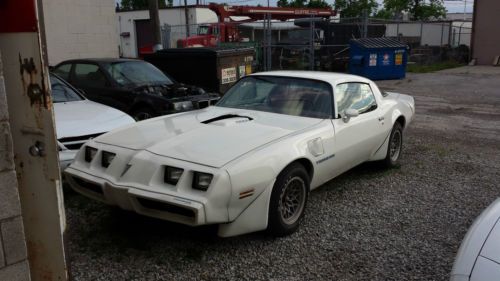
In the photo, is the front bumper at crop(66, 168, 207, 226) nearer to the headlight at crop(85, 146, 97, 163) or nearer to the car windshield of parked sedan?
the headlight at crop(85, 146, 97, 163)

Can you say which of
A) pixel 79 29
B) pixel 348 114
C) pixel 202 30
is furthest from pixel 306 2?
pixel 348 114

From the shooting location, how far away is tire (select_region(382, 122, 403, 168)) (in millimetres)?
5924

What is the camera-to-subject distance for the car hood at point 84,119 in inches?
202

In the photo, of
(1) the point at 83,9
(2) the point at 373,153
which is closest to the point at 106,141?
(2) the point at 373,153

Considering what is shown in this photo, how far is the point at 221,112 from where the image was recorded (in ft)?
16.3

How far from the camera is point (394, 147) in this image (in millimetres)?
6207

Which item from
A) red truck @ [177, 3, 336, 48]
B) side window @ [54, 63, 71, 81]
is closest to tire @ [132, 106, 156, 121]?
side window @ [54, 63, 71, 81]

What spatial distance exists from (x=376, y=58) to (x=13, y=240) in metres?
15.9

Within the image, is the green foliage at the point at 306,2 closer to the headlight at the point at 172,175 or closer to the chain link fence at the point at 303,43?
the chain link fence at the point at 303,43

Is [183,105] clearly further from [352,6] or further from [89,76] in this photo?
[352,6]

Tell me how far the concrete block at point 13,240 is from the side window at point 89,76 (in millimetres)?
6086

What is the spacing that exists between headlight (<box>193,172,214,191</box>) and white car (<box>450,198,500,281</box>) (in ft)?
5.46

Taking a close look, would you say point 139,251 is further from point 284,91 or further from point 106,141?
point 284,91

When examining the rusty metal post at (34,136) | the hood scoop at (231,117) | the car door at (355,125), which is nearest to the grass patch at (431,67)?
the car door at (355,125)
